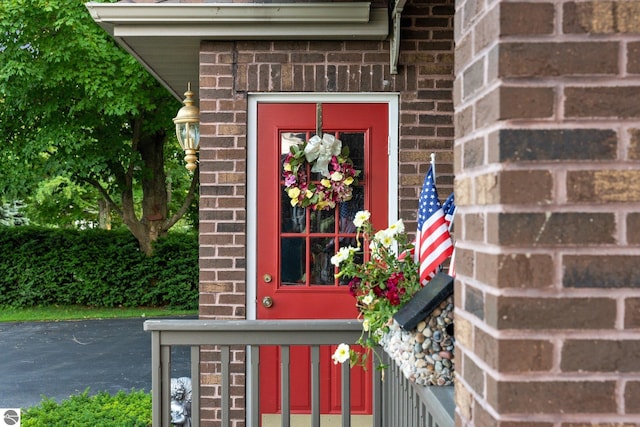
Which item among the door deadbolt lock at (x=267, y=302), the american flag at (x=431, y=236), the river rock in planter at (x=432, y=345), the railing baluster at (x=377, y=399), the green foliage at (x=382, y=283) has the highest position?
the american flag at (x=431, y=236)

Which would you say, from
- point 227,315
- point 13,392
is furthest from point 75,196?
point 227,315

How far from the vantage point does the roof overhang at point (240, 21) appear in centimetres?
404

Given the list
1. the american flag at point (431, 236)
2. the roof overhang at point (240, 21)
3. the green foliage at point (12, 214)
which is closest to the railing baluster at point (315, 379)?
the american flag at point (431, 236)

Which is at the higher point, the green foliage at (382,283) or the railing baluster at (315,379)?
the green foliage at (382,283)

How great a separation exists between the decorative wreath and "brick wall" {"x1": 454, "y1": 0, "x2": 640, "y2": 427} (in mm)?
2920

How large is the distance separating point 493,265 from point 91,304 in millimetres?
13225

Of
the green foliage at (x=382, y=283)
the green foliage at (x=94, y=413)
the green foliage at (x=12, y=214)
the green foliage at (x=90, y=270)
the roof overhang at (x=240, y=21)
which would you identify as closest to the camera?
the green foliage at (x=382, y=283)

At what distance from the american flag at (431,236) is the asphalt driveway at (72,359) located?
5.24 m

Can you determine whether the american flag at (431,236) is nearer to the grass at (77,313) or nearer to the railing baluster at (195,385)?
the railing baluster at (195,385)

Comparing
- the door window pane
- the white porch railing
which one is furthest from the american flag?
the door window pane

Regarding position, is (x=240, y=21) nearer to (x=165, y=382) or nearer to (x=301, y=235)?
(x=301, y=235)

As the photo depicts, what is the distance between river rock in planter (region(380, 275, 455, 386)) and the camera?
2.09 m

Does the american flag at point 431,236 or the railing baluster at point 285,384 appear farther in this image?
the railing baluster at point 285,384

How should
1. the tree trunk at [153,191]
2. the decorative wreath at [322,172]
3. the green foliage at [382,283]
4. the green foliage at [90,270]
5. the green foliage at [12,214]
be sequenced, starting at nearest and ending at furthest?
the green foliage at [382,283], the decorative wreath at [322,172], the green foliage at [90,270], the tree trunk at [153,191], the green foliage at [12,214]
